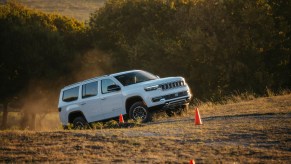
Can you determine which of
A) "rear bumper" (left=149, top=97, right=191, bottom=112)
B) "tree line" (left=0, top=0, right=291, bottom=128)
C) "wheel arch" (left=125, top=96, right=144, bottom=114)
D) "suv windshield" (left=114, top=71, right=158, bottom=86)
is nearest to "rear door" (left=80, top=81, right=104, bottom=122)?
"suv windshield" (left=114, top=71, right=158, bottom=86)

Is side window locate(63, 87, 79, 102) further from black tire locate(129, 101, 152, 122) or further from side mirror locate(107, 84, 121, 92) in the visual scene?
black tire locate(129, 101, 152, 122)

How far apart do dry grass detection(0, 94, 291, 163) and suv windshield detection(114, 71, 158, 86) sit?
109 inches

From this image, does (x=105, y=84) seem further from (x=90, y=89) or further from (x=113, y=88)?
(x=90, y=89)

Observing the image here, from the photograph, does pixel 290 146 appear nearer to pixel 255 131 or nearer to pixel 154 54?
pixel 255 131

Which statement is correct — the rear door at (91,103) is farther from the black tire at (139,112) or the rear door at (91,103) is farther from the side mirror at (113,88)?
the black tire at (139,112)

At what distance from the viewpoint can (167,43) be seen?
126 ft

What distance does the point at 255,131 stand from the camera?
12289mm

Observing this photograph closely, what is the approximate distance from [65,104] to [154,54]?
21.0 meters

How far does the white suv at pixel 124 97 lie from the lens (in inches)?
639

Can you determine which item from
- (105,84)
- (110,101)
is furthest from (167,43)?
(110,101)

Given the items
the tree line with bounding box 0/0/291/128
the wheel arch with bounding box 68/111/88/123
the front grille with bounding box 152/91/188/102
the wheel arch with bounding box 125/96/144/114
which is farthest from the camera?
the tree line with bounding box 0/0/291/128

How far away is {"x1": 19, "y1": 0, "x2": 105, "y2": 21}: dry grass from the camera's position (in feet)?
347

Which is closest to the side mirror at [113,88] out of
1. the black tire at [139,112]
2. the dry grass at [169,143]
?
the black tire at [139,112]

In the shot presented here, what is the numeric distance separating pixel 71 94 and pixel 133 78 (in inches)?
101
